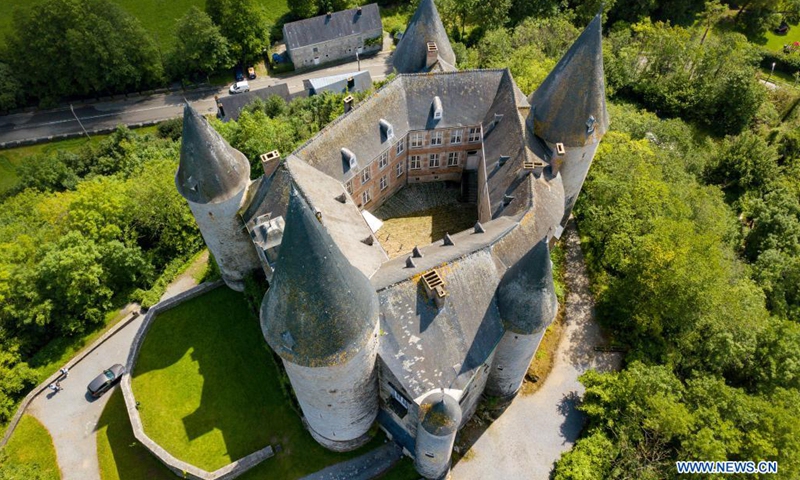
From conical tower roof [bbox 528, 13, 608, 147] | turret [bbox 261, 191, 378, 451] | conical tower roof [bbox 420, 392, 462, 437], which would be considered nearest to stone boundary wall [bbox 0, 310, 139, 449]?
turret [bbox 261, 191, 378, 451]

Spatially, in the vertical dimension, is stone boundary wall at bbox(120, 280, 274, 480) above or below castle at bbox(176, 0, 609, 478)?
below

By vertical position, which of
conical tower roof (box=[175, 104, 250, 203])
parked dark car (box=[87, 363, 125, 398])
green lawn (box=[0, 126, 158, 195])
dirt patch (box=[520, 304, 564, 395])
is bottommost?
dirt patch (box=[520, 304, 564, 395])

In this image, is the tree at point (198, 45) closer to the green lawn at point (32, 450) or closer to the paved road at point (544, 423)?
the green lawn at point (32, 450)

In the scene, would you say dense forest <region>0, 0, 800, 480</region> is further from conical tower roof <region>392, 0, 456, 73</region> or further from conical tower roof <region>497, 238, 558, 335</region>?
conical tower roof <region>497, 238, 558, 335</region>

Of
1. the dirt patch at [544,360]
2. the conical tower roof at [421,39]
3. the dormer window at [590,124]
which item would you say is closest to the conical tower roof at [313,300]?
the dirt patch at [544,360]

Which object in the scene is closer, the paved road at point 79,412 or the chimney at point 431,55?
the paved road at point 79,412

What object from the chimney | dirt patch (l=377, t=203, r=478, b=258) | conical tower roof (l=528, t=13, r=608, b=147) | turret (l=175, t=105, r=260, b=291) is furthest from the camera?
the chimney
